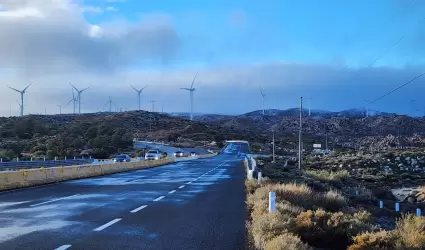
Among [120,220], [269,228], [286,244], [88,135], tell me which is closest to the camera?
[286,244]

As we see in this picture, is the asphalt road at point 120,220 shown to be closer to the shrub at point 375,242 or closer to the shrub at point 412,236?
the shrub at point 375,242

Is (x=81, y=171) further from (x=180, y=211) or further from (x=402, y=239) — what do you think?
(x=402, y=239)

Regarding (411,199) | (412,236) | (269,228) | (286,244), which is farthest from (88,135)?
(412,236)

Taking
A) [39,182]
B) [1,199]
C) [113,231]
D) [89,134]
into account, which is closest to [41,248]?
[113,231]

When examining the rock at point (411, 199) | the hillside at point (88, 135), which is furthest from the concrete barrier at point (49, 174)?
the hillside at point (88, 135)

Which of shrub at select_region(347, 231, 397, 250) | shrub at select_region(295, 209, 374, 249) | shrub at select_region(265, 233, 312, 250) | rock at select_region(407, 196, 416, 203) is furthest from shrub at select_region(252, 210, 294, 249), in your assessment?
rock at select_region(407, 196, 416, 203)

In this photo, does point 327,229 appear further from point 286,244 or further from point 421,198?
point 421,198

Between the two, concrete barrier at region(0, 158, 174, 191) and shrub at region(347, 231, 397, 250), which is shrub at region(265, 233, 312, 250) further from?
concrete barrier at region(0, 158, 174, 191)
